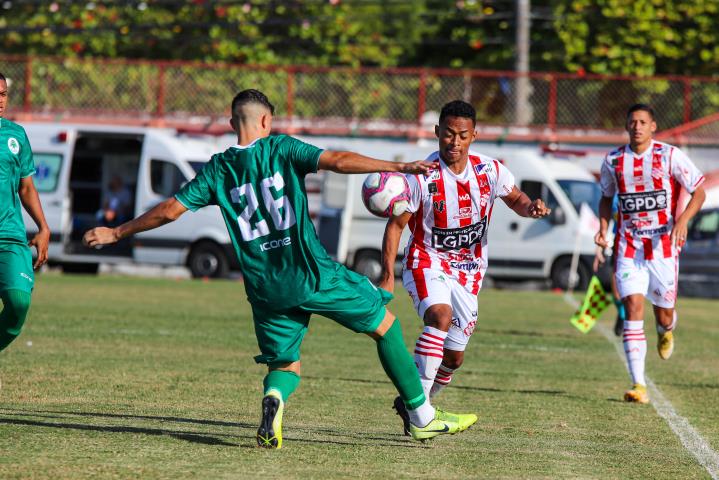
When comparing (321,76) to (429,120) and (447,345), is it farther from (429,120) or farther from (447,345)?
(447,345)

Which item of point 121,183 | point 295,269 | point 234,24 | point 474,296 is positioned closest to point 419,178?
point 474,296

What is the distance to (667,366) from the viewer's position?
13.1 metres

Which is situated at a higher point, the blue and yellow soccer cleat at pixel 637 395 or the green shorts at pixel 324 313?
the green shorts at pixel 324 313

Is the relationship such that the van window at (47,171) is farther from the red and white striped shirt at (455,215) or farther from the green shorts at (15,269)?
the red and white striped shirt at (455,215)

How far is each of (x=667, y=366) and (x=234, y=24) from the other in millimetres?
24224

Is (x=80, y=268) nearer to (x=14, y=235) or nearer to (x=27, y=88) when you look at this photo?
(x=27, y=88)

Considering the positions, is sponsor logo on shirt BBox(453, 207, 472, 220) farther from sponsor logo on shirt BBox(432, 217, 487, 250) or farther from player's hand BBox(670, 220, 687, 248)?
player's hand BBox(670, 220, 687, 248)

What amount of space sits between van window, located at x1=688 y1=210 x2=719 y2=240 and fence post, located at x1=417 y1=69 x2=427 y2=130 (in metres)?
6.62

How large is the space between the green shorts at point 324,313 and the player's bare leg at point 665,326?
167 inches

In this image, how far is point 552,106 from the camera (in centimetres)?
2878

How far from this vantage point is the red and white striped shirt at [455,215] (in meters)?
8.35

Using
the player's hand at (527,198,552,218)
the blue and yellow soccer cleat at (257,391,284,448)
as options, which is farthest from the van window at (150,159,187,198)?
the blue and yellow soccer cleat at (257,391,284,448)

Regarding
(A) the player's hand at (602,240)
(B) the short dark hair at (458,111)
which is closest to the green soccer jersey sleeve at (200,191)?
(B) the short dark hair at (458,111)

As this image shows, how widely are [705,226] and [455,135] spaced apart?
17.8 metres
